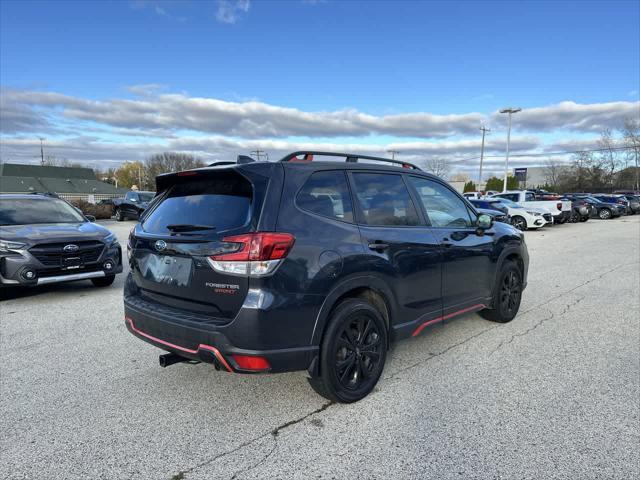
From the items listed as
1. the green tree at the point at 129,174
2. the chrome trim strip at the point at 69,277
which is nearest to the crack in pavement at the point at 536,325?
the chrome trim strip at the point at 69,277

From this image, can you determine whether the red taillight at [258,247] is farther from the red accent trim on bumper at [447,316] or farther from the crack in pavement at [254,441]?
the red accent trim on bumper at [447,316]

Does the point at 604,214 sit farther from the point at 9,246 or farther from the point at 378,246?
the point at 9,246

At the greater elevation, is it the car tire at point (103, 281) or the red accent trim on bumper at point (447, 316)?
the red accent trim on bumper at point (447, 316)

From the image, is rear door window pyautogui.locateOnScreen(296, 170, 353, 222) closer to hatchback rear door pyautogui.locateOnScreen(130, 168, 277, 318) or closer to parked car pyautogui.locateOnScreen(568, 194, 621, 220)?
hatchback rear door pyautogui.locateOnScreen(130, 168, 277, 318)

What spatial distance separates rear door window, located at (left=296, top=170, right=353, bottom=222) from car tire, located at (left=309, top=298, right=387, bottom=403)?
67 centimetres

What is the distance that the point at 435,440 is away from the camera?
2822 mm

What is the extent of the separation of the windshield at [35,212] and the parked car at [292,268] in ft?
14.5

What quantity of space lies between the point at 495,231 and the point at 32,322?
5720 millimetres

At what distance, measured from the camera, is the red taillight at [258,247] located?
107 inches

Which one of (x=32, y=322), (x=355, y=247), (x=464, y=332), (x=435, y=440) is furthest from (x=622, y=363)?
(x=32, y=322)

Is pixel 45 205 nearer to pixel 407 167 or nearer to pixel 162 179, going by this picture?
pixel 162 179

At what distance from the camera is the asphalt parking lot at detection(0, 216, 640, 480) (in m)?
2.57

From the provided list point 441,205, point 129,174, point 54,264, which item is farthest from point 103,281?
point 129,174

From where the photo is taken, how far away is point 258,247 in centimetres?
273
